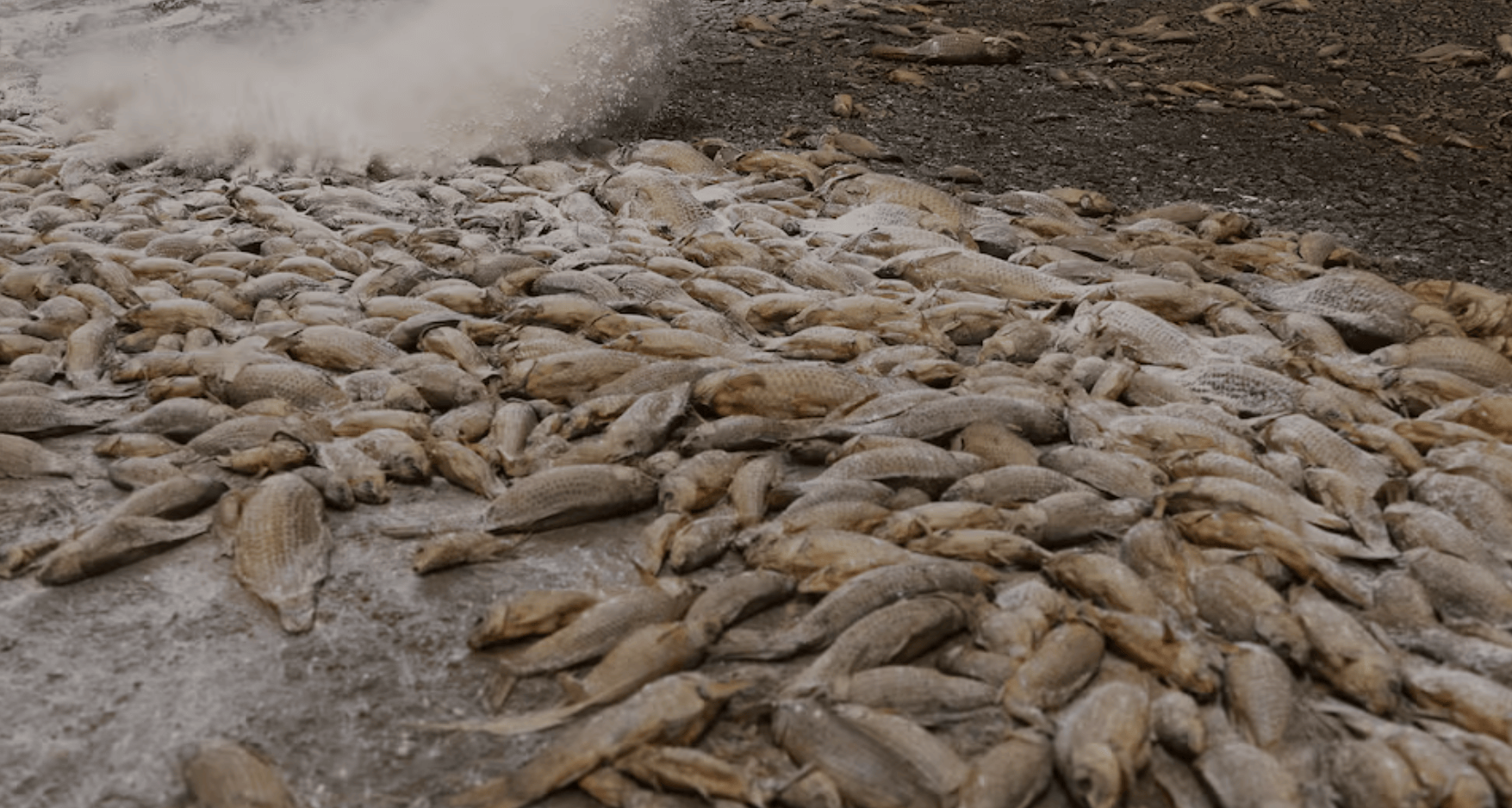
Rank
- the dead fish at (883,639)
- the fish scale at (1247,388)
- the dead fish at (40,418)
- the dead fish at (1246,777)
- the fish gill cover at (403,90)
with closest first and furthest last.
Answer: the dead fish at (1246,777), the dead fish at (883,639), the dead fish at (40,418), the fish scale at (1247,388), the fish gill cover at (403,90)

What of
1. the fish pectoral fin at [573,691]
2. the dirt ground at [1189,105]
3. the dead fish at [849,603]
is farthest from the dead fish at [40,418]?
the dirt ground at [1189,105]

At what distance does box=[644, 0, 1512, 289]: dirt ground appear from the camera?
16.8 feet

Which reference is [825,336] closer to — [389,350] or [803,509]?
[803,509]

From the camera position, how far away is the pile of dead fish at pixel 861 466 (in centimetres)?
202

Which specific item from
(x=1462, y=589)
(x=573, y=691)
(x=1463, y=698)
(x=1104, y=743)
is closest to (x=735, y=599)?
(x=573, y=691)

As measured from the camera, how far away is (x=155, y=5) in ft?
28.4

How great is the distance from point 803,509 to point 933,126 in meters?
4.14

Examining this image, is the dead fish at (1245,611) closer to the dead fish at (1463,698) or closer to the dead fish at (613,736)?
the dead fish at (1463,698)

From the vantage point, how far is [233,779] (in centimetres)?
195

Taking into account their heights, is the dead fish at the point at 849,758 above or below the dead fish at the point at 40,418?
above

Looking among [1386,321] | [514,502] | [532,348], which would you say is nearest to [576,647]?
[514,502]

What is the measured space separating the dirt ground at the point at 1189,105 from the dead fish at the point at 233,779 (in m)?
4.38

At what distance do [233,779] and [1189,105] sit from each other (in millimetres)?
5892

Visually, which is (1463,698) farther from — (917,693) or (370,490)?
(370,490)
